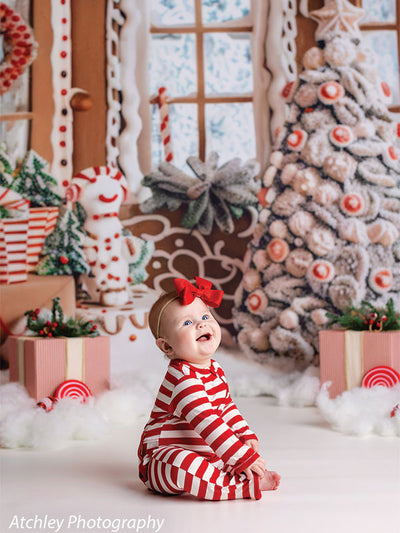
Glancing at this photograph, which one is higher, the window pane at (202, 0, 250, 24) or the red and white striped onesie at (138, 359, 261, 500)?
the window pane at (202, 0, 250, 24)

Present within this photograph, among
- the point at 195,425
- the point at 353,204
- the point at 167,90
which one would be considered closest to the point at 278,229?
the point at 353,204

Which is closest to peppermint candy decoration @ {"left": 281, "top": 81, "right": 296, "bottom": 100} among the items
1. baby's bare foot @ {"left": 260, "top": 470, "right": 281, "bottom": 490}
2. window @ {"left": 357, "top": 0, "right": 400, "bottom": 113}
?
window @ {"left": 357, "top": 0, "right": 400, "bottom": 113}

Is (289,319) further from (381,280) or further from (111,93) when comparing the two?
(111,93)

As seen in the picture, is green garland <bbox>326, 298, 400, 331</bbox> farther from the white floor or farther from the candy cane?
the candy cane

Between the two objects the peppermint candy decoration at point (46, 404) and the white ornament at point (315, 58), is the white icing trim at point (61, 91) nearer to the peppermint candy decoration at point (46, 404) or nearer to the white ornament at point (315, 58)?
the white ornament at point (315, 58)

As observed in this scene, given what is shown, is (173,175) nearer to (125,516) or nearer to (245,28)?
(245,28)

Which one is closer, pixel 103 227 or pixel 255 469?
pixel 255 469

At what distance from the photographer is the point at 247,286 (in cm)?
311

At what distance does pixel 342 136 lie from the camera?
2.92 m

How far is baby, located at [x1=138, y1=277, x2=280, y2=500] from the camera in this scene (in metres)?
1.52

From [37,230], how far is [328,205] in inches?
50.7

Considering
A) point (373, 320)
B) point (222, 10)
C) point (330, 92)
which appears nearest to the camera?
point (373, 320)

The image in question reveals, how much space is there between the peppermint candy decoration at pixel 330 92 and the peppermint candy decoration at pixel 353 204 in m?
0.41

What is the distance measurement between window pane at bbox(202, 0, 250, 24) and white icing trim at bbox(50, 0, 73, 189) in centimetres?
68
